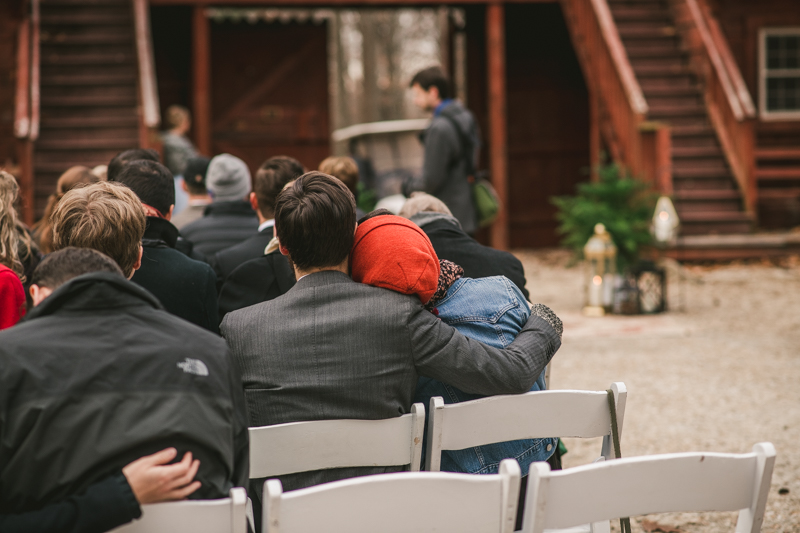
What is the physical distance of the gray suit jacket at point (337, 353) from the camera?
230cm

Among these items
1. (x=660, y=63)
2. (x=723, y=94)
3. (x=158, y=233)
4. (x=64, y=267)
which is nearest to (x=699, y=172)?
(x=723, y=94)

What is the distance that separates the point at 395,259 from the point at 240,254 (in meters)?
1.67

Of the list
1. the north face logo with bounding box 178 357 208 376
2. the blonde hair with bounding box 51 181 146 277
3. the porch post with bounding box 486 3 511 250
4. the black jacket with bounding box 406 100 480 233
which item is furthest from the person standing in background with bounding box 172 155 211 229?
the porch post with bounding box 486 3 511 250

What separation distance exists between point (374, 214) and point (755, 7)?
536 inches

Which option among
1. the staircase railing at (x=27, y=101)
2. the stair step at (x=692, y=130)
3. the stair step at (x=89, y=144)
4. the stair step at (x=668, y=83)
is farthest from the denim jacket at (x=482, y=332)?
the stair step at (x=668, y=83)

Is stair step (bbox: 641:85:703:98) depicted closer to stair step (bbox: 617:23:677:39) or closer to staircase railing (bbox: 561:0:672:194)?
staircase railing (bbox: 561:0:672:194)

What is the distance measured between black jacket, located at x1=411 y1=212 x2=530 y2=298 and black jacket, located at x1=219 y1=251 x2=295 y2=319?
0.62 metres

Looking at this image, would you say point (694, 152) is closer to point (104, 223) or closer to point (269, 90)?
point (269, 90)

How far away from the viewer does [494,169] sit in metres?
12.6

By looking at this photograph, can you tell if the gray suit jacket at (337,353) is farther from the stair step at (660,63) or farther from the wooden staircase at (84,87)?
the stair step at (660,63)

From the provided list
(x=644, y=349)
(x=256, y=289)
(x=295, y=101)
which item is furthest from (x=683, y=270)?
(x=256, y=289)

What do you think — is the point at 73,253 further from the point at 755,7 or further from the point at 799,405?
the point at 755,7

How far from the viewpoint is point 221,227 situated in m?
4.55

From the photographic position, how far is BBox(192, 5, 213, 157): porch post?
11883 millimetres
